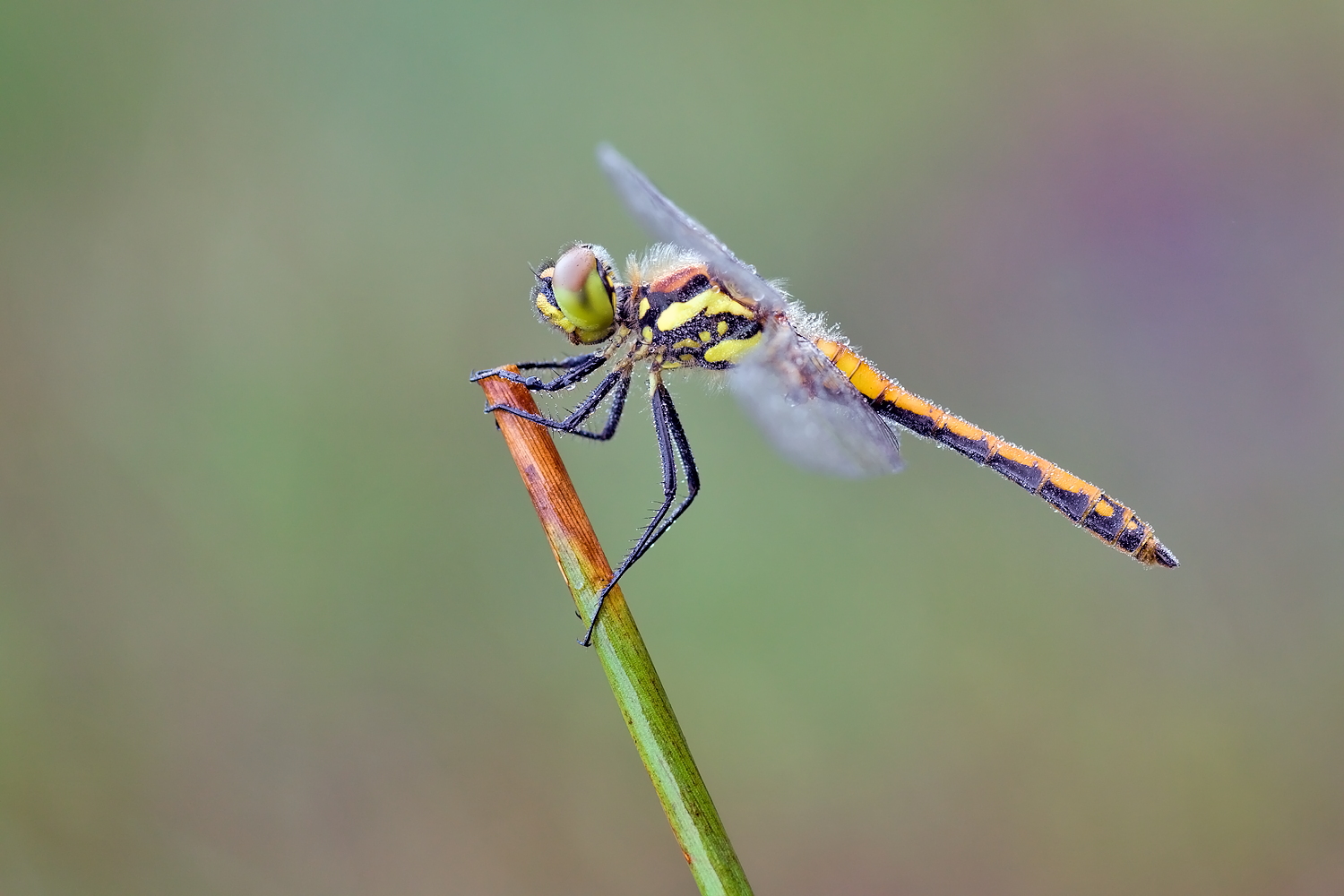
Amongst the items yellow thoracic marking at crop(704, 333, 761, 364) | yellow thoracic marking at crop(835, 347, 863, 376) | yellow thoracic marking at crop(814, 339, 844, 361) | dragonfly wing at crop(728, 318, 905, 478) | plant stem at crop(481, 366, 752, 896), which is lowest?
plant stem at crop(481, 366, 752, 896)

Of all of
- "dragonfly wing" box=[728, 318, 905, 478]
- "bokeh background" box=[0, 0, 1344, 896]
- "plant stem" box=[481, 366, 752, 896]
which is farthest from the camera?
"bokeh background" box=[0, 0, 1344, 896]

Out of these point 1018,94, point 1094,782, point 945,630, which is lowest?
point 1094,782

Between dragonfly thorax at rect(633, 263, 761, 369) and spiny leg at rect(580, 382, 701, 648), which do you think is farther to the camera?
dragonfly thorax at rect(633, 263, 761, 369)

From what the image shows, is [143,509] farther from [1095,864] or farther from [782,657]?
[1095,864]

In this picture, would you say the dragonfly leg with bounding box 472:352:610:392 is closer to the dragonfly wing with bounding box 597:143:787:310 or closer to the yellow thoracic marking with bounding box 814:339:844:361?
the dragonfly wing with bounding box 597:143:787:310

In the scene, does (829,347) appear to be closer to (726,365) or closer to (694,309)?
(726,365)

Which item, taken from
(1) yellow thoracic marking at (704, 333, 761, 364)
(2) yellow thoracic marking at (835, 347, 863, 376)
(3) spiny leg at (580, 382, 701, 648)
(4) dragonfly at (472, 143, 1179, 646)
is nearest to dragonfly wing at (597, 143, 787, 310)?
(4) dragonfly at (472, 143, 1179, 646)

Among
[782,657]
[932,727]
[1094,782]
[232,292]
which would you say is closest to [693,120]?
[232,292]

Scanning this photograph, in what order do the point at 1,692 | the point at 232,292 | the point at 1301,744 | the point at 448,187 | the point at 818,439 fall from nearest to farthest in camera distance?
the point at 818,439, the point at 1,692, the point at 1301,744, the point at 232,292, the point at 448,187
